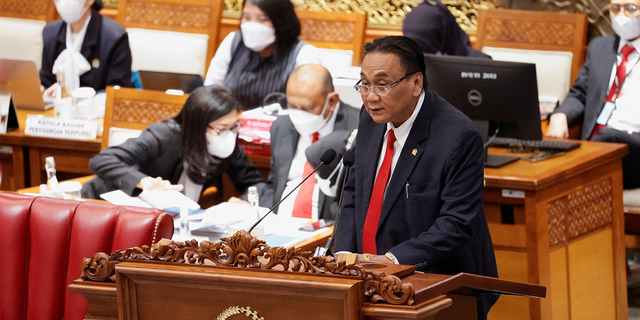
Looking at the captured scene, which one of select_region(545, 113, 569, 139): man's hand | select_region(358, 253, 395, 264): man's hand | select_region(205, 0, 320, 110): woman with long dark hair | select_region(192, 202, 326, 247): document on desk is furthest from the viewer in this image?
select_region(205, 0, 320, 110): woman with long dark hair

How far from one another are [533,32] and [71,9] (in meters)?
2.88

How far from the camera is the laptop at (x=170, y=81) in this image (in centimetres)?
Answer: 402

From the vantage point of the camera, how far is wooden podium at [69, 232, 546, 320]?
1282 millimetres

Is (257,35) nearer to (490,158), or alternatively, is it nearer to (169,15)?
(169,15)

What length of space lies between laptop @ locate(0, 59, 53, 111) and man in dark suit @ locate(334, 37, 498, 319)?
2768 mm

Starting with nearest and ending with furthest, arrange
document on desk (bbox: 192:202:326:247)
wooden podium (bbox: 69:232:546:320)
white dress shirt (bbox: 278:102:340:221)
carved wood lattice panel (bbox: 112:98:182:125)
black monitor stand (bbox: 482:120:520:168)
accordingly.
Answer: wooden podium (bbox: 69:232:546:320) → document on desk (bbox: 192:202:326:247) → black monitor stand (bbox: 482:120:520:168) → white dress shirt (bbox: 278:102:340:221) → carved wood lattice panel (bbox: 112:98:182:125)

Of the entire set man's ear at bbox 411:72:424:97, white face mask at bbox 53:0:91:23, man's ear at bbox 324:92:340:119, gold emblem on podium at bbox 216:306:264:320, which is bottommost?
gold emblem on podium at bbox 216:306:264:320

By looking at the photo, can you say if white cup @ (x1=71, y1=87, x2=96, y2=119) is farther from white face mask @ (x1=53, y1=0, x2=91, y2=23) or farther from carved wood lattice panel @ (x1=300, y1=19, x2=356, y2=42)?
carved wood lattice panel @ (x1=300, y1=19, x2=356, y2=42)

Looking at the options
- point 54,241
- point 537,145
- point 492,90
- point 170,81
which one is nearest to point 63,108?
point 170,81

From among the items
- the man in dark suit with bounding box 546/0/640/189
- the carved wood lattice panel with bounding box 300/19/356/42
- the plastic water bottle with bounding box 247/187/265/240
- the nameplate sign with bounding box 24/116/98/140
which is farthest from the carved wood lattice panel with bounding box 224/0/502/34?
the plastic water bottle with bounding box 247/187/265/240

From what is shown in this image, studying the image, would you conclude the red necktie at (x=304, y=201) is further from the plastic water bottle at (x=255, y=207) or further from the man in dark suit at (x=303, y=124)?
the plastic water bottle at (x=255, y=207)

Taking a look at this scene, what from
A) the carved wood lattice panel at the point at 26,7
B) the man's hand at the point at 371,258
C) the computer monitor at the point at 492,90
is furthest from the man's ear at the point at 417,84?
the carved wood lattice panel at the point at 26,7

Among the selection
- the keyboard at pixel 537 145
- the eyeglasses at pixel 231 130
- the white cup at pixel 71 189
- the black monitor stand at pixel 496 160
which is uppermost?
the eyeglasses at pixel 231 130

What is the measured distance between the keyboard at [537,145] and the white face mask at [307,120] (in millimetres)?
780
